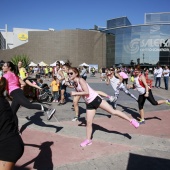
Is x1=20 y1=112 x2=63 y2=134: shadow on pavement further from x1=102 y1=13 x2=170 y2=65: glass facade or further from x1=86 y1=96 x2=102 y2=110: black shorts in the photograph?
x1=102 y1=13 x2=170 y2=65: glass facade

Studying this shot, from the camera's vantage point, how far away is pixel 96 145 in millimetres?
4836

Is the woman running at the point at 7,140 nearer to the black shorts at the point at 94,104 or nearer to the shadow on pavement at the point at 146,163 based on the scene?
the shadow on pavement at the point at 146,163

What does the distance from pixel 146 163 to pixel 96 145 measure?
1151 mm

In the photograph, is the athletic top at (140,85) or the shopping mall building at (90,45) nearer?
the athletic top at (140,85)

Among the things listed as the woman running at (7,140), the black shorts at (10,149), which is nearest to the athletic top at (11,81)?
the woman running at (7,140)

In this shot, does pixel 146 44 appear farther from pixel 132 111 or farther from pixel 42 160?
pixel 42 160

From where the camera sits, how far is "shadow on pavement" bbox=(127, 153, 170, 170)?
3902 millimetres

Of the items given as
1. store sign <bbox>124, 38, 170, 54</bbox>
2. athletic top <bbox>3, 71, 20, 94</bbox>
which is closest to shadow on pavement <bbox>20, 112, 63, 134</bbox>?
athletic top <bbox>3, 71, 20, 94</bbox>

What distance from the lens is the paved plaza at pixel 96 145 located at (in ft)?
13.1

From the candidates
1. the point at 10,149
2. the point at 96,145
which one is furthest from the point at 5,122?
the point at 96,145

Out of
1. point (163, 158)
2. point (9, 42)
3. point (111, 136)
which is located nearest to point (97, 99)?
point (111, 136)

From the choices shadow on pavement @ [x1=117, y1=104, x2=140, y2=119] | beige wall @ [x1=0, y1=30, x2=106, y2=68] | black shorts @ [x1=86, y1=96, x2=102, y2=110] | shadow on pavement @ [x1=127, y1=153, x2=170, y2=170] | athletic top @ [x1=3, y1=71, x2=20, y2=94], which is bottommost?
shadow on pavement @ [x1=127, y1=153, x2=170, y2=170]

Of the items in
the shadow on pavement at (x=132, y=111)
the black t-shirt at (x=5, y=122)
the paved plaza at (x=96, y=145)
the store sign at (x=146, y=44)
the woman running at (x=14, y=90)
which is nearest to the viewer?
the black t-shirt at (x=5, y=122)

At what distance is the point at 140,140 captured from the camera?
5.14 m
